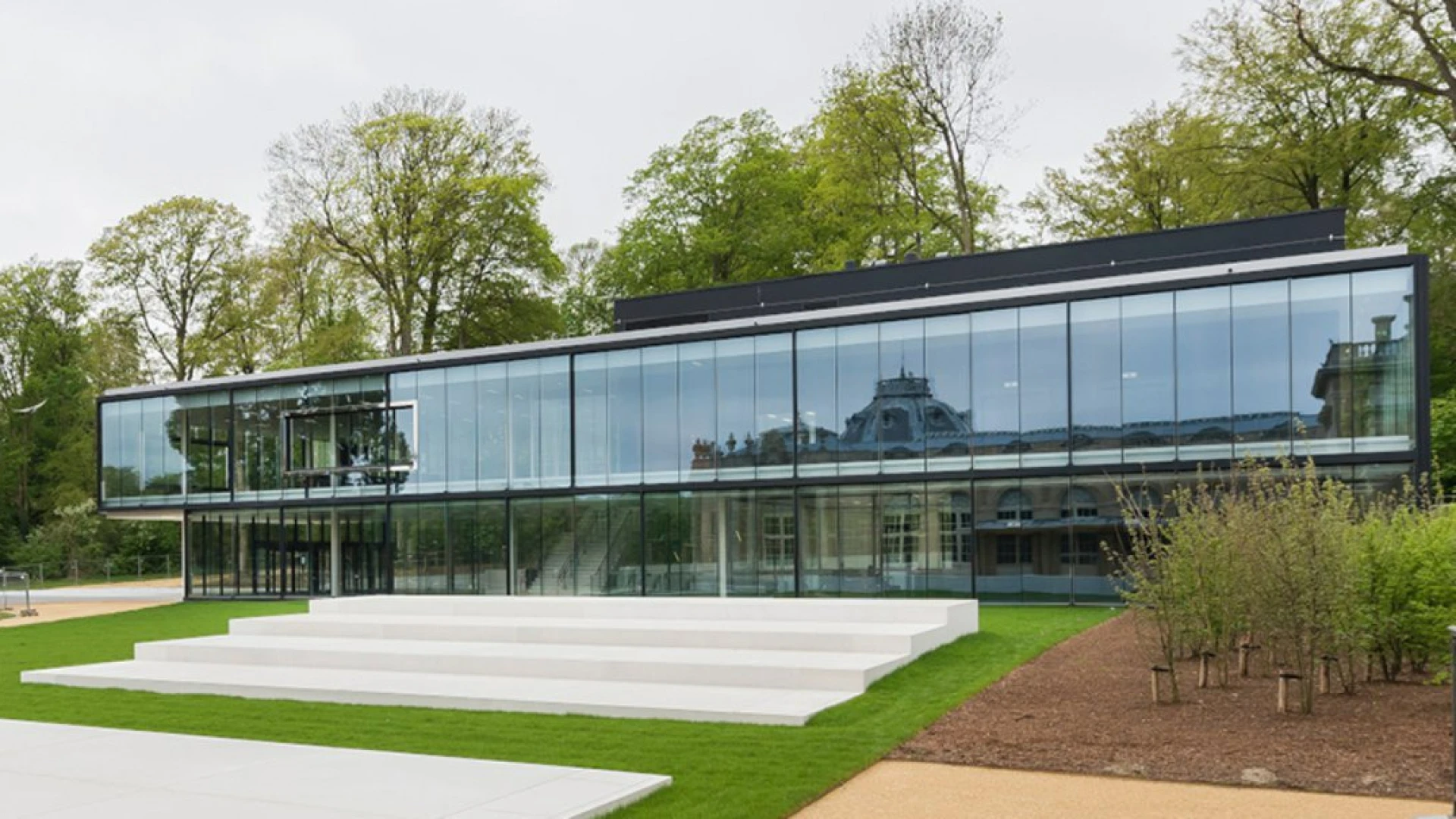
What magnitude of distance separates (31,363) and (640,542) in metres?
42.9

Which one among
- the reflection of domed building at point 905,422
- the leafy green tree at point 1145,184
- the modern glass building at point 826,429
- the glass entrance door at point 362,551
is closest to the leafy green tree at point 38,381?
the modern glass building at point 826,429

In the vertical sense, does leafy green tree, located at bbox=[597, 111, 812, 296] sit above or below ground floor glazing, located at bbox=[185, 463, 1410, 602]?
above

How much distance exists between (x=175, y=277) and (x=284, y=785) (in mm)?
45505

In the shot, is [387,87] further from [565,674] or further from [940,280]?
[565,674]

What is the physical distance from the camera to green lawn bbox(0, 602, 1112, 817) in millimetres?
9359

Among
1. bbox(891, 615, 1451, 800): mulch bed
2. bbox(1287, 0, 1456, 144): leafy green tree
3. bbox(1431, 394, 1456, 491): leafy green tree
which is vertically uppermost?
bbox(1287, 0, 1456, 144): leafy green tree

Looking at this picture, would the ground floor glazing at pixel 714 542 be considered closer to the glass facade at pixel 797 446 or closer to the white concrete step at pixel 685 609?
the glass facade at pixel 797 446

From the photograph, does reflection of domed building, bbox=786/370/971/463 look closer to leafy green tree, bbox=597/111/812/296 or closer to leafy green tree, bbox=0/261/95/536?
leafy green tree, bbox=597/111/812/296

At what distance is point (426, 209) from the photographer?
45062mm

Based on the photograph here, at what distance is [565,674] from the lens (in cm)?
1518

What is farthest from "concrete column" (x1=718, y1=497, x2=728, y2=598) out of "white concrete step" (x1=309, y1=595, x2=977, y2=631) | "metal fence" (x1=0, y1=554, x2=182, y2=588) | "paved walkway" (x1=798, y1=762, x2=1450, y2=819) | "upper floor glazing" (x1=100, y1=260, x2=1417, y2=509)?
"metal fence" (x1=0, y1=554, x2=182, y2=588)

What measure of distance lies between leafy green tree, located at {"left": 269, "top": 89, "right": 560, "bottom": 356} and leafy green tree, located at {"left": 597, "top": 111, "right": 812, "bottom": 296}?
403cm

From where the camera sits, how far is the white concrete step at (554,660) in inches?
546

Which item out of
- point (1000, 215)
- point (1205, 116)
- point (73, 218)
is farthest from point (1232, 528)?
point (73, 218)
